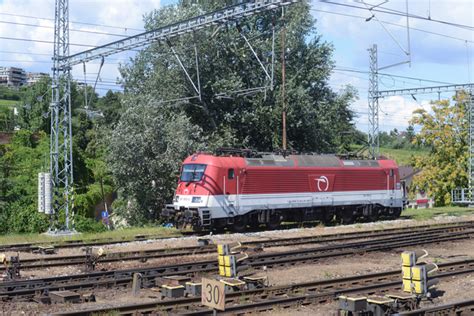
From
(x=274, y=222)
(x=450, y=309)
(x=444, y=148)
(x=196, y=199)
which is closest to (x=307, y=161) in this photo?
(x=274, y=222)

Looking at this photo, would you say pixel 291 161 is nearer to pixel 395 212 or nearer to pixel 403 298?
pixel 395 212

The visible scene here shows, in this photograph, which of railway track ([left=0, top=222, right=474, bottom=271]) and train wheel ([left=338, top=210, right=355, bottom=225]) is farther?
train wheel ([left=338, top=210, right=355, bottom=225])

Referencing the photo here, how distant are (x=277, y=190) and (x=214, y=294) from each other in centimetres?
1825

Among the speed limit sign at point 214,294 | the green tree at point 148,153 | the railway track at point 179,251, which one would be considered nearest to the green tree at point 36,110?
the green tree at point 148,153

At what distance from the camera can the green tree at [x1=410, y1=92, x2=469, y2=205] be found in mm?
49375

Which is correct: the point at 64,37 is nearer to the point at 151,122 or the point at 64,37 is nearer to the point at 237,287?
the point at 151,122

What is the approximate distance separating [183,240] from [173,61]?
55.5 ft

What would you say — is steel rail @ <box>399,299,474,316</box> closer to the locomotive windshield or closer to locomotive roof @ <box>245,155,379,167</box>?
the locomotive windshield

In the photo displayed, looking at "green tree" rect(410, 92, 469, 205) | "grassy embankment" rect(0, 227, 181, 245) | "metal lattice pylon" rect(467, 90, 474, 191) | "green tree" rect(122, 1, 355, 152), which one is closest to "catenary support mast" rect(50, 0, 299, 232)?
"grassy embankment" rect(0, 227, 181, 245)

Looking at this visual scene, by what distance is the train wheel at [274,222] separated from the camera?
26953mm

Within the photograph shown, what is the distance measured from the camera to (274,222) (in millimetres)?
27141

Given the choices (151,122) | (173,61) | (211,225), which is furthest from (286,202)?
(173,61)

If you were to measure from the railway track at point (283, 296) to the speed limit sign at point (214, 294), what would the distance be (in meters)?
1.58

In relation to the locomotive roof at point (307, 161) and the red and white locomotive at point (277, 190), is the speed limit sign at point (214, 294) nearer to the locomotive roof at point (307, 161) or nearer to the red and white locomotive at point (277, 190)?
the red and white locomotive at point (277, 190)
